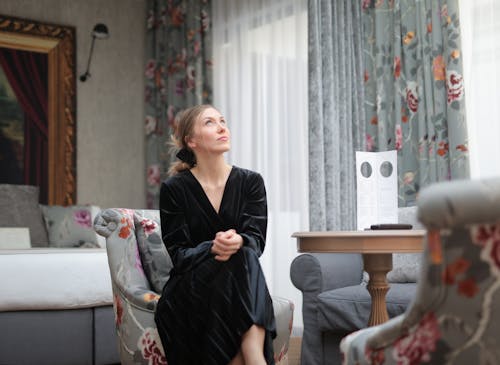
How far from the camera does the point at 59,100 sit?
5.13 meters

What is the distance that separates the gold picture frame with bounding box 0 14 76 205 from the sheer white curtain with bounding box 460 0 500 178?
3246 millimetres

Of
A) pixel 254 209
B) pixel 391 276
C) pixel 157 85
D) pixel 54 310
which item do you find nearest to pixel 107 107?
pixel 157 85

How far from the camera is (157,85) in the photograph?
5457 millimetres

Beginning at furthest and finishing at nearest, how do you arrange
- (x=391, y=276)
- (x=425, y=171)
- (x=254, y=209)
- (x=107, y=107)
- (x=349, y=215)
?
(x=107, y=107)
(x=349, y=215)
(x=425, y=171)
(x=391, y=276)
(x=254, y=209)

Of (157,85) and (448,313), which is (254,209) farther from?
(157,85)

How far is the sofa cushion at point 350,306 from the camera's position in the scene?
2.55 metres

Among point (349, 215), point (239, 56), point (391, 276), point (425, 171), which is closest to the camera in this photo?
point (391, 276)

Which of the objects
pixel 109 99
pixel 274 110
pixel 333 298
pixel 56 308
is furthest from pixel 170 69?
pixel 333 298

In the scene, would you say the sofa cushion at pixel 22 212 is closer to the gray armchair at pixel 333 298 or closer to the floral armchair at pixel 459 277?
the gray armchair at pixel 333 298

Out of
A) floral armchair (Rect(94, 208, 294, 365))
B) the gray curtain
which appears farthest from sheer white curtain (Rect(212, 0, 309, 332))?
floral armchair (Rect(94, 208, 294, 365))

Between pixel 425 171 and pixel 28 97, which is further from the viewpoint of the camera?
pixel 28 97

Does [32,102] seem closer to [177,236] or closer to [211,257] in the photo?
[177,236]

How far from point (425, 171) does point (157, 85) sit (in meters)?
2.87

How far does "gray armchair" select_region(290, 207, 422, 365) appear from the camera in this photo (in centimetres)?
263
